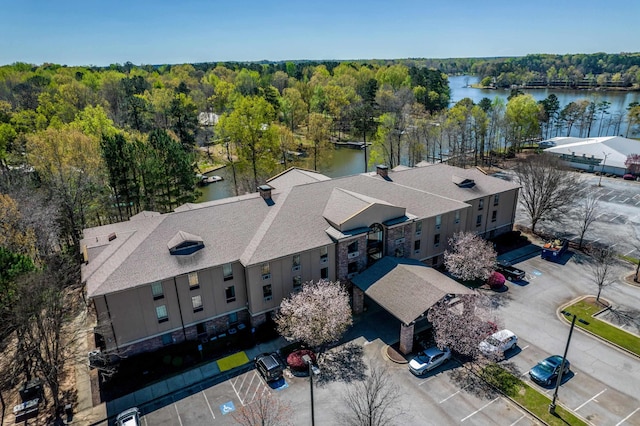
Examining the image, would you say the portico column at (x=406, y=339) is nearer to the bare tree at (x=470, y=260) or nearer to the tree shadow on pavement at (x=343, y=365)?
the tree shadow on pavement at (x=343, y=365)

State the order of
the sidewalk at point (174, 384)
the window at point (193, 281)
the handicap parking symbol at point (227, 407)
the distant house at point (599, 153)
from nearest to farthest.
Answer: the handicap parking symbol at point (227, 407) → the sidewalk at point (174, 384) → the window at point (193, 281) → the distant house at point (599, 153)

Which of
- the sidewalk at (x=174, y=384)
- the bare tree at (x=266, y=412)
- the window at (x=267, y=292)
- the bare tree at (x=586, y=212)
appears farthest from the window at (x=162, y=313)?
the bare tree at (x=586, y=212)

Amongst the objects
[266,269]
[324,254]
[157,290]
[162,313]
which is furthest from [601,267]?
[157,290]

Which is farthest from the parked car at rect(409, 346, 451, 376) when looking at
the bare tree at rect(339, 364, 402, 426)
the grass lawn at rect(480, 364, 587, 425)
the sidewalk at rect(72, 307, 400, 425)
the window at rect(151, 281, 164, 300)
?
the window at rect(151, 281, 164, 300)

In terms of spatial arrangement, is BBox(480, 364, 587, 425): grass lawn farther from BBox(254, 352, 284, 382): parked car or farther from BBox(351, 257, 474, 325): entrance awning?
BBox(254, 352, 284, 382): parked car

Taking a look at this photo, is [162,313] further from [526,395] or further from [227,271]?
[526,395]
